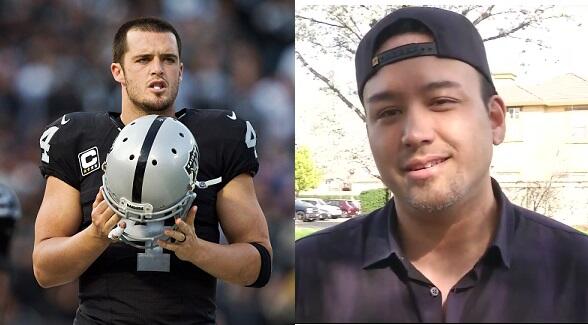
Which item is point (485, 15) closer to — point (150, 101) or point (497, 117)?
point (497, 117)

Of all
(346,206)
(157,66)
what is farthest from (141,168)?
(346,206)

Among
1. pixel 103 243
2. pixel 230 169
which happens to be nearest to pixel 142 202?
pixel 103 243

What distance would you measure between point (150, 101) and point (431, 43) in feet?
3.65

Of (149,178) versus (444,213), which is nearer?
(149,178)

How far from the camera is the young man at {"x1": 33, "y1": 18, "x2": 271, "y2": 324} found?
70.8 inches

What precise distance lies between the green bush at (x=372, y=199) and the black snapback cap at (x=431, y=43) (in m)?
0.42

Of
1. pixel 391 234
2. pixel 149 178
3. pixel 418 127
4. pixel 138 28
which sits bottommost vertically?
pixel 391 234

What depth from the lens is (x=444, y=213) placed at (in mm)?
2557

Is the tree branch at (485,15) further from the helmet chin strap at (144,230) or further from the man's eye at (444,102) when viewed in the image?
the helmet chin strap at (144,230)

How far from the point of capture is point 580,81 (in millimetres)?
2678

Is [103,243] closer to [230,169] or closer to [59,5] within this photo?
[230,169]

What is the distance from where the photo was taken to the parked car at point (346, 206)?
271 centimetres

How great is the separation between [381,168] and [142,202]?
1.23 meters

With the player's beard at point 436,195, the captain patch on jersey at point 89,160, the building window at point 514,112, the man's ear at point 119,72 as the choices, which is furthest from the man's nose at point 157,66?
the building window at point 514,112
